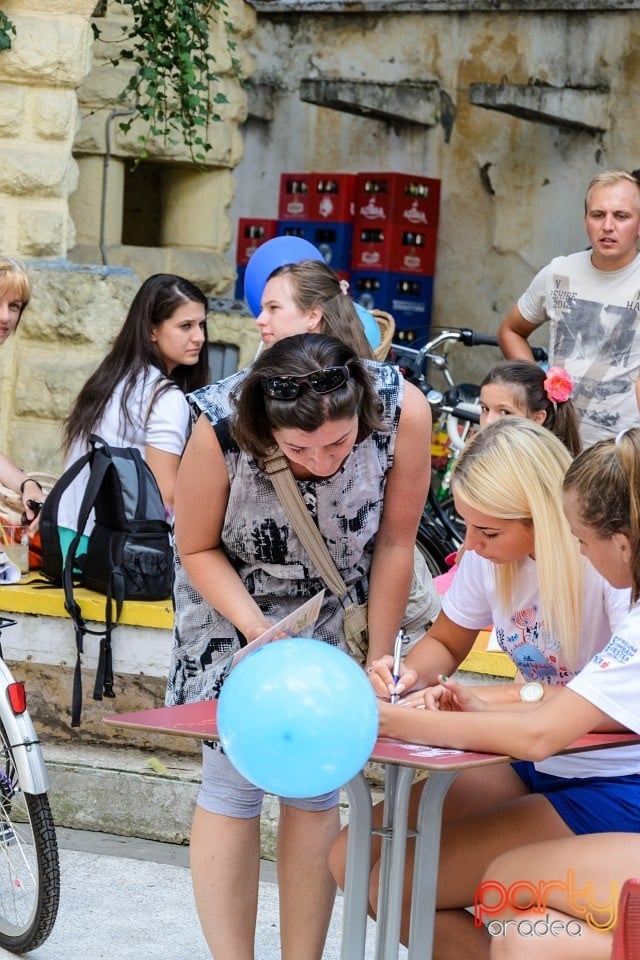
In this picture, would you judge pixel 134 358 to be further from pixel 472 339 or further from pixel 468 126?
pixel 468 126

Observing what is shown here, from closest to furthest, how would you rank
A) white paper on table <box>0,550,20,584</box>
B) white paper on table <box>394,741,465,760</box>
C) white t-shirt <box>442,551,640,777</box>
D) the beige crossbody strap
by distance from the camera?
white paper on table <box>394,741,465,760</box>
white t-shirt <box>442,551,640,777</box>
the beige crossbody strap
white paper on table <box>0,550,20,584</box>

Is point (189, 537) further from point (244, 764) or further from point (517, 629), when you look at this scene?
point (244, 764)

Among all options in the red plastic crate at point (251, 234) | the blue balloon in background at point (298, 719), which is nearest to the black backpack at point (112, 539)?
the blue balloon in background at point (298, 719)

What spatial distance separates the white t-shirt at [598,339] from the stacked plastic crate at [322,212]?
14.9 feet

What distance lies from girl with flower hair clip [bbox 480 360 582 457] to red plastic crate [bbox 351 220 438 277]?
16.6 feet

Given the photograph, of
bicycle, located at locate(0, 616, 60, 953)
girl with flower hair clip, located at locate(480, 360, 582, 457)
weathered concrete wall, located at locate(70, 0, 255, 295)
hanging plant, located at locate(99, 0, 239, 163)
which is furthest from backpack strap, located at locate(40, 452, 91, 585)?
weathered concrete wall, located at locate(70, 0, 255, 295)

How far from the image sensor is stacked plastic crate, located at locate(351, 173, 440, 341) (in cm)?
916

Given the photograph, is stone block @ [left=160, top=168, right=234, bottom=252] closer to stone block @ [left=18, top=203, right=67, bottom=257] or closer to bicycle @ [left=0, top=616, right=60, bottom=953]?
stone block @ [left=18, top=203, right=67, bottom=257]

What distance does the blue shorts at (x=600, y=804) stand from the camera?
2514 millimetres

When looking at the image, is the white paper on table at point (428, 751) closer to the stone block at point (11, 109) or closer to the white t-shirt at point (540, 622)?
the white t-shirt at point (540, 622)

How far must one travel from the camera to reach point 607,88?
880 centimetres

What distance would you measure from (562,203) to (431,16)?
58.1 inches

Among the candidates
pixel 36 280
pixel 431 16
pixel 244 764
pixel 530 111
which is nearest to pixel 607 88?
pixel 530 111

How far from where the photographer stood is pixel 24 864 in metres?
3.60
